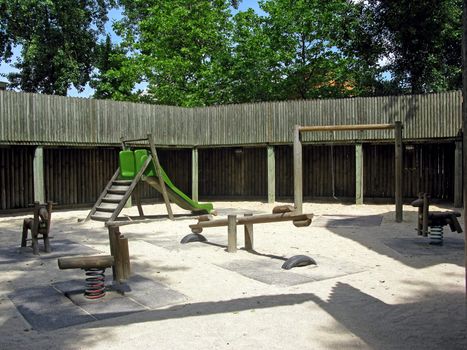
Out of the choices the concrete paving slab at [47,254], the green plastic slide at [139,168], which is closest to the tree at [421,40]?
the green plastic slide at [139,168]

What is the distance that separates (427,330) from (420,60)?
25.4m

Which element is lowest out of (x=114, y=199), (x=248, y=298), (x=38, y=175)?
(x=248, y=298)

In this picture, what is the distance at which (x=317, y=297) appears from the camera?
20.6 feet

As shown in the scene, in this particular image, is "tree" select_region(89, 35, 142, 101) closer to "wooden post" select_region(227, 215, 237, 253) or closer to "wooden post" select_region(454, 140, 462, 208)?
"wooden post" select_region(454, 140, 462, 208)

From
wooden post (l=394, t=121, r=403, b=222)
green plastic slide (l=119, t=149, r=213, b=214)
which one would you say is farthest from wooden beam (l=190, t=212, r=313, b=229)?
wooden post (l=394, t=121, r=403, b=222)

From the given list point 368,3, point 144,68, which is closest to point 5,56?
point 144,68

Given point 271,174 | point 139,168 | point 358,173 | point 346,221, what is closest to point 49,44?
point 271,174

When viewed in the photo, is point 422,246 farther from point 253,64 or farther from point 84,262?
point 253,64

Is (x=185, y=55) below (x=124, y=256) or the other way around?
the other way around

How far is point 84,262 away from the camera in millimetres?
6176

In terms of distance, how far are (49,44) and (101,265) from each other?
93.9 ft

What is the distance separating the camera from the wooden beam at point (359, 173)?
18922mm

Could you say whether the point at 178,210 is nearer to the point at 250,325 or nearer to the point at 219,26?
the point at 250,325

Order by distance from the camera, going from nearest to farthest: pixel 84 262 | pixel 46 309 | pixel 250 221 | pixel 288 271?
pixel 46 309 < pixel 84 262 < pixel 288 271 < pixel 250 221
